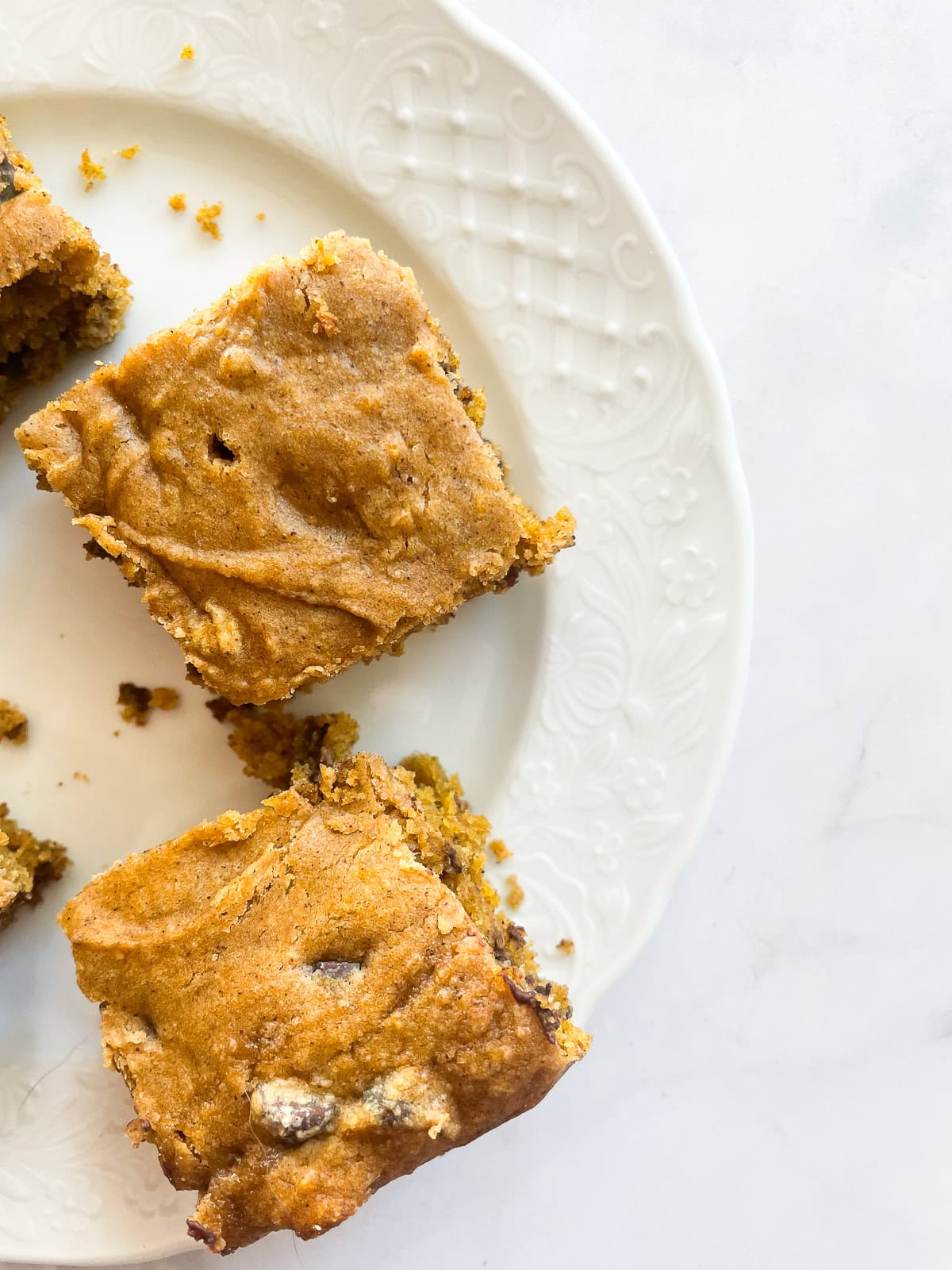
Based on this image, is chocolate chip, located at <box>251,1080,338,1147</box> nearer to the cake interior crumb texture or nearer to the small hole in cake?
the cake interior crumb texture

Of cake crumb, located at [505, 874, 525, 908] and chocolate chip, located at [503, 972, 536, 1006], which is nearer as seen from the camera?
chocolate chip, located at [503, 972, 536, 1006]

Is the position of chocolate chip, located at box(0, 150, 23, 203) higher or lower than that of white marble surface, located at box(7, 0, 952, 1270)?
higher

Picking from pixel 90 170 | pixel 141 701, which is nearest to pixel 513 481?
pixel 141 701

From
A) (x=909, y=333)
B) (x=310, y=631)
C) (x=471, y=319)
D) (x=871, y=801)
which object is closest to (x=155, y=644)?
(x=310, y=631)

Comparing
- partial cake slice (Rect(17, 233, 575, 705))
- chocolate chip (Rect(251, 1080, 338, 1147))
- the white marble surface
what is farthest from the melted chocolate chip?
the white marble surface

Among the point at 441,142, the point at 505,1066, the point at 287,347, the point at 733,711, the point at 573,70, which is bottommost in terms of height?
the point at 505,1066

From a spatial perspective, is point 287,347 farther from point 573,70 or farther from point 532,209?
point 573,70
